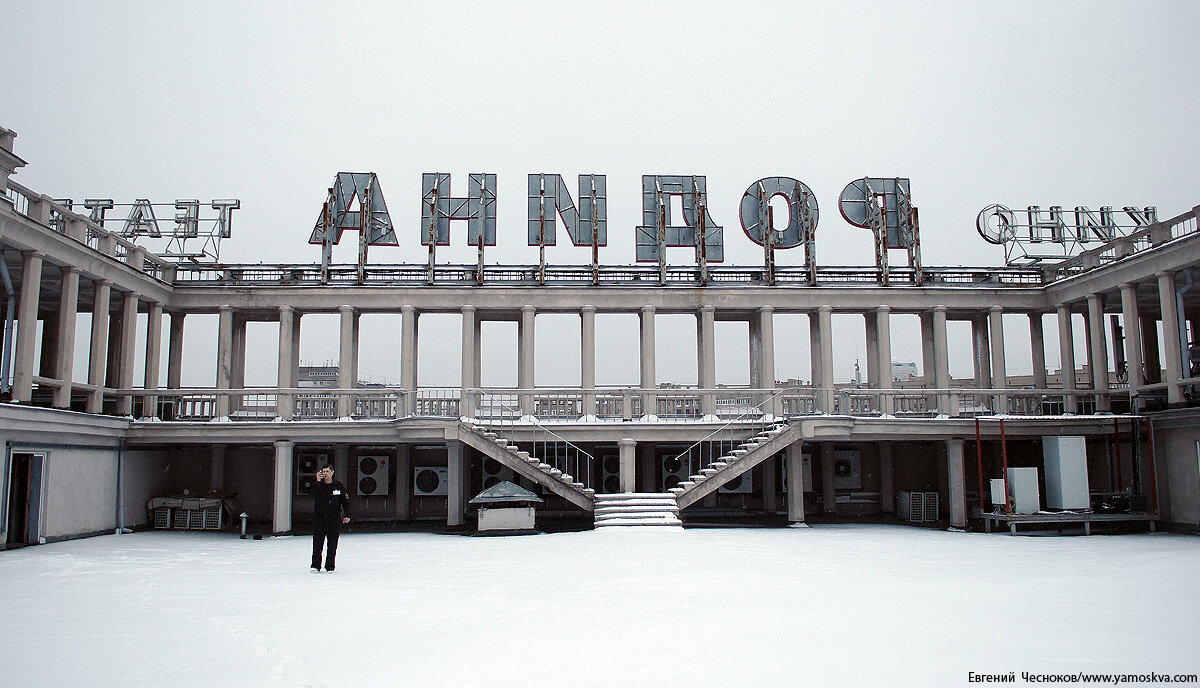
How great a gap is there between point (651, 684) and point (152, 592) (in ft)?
32.4

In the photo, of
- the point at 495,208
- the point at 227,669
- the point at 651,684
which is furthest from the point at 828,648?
the point at 495,208

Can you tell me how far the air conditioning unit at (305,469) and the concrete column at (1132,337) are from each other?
28992 millimetres

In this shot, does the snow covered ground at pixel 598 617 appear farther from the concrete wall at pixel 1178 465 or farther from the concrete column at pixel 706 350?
the concrete column at pixel 706 350

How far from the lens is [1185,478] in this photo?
2655 centimetres

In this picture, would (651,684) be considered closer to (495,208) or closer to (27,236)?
(27,236)

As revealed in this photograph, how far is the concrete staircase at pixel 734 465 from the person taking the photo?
85.8ft

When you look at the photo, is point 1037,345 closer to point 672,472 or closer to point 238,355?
point 672,472

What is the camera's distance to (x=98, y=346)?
90.5 feet

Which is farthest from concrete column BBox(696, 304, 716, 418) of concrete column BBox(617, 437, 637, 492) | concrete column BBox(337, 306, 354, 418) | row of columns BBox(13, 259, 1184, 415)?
concrete column BBox(337, 306, 354, 418)

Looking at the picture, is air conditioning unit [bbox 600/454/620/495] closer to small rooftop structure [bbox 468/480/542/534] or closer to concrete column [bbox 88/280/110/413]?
small rooftop structure [bbox 468/480/542/534]

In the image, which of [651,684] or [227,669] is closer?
[651,684]

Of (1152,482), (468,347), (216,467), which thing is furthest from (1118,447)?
(216,467)

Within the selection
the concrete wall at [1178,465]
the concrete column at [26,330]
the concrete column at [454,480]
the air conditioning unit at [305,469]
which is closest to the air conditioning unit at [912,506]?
the concrete wall at [1178,465]

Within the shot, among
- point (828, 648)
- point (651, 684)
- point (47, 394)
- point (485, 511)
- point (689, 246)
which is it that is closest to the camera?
point (651, 684)
